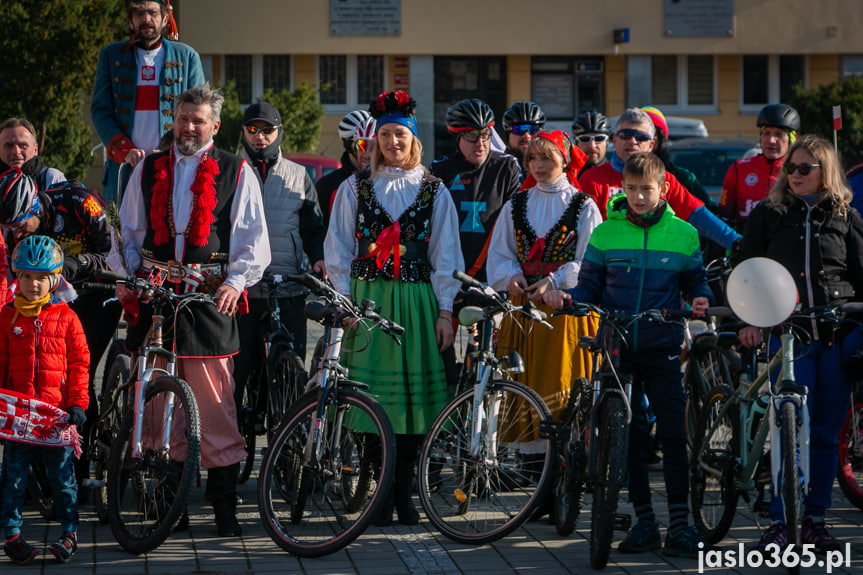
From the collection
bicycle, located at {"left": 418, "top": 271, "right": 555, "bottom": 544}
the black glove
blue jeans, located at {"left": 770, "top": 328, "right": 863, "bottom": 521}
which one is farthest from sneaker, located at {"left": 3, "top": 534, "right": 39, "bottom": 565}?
blue jeans, located at {"left": 770, "top": 328, "right": 863, "bottom": 521}

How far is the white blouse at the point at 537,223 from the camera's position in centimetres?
663

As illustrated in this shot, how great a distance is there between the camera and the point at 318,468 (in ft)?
19.0

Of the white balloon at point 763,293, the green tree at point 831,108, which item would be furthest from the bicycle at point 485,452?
the green tree at point 831,108

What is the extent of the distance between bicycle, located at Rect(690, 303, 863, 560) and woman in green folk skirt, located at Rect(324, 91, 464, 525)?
136cm

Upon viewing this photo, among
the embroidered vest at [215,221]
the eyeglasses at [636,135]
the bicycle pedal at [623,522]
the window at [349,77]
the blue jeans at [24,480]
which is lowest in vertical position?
the bicycle pedal at [623,522]

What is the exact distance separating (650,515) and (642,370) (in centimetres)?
69

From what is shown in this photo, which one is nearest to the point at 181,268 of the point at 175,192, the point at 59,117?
the point at 175,192

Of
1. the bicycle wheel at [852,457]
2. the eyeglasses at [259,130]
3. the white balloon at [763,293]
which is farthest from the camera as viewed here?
the eyeglasses at [259,130]

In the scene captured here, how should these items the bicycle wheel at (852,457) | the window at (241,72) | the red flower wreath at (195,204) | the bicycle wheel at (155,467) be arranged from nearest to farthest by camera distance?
the bicycle wheel at (155,467), the red flower wreath at (195,204), the bicycle wheel at (852,457), the window at (241,72)

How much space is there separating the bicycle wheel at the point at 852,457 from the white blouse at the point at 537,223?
5.42 ft

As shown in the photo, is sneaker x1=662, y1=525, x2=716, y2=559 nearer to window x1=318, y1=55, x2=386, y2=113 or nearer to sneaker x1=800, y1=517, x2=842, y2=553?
sneaker x1=800, y1=517, x2=842, y2=553

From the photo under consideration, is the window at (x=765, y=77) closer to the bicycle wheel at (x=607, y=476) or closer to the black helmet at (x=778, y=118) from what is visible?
the black helmet at (x=778, y=118)

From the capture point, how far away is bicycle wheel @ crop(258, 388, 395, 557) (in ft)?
18.9

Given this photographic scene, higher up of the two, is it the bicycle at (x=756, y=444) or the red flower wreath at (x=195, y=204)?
the red flower wreath at (x=195, y=204)
